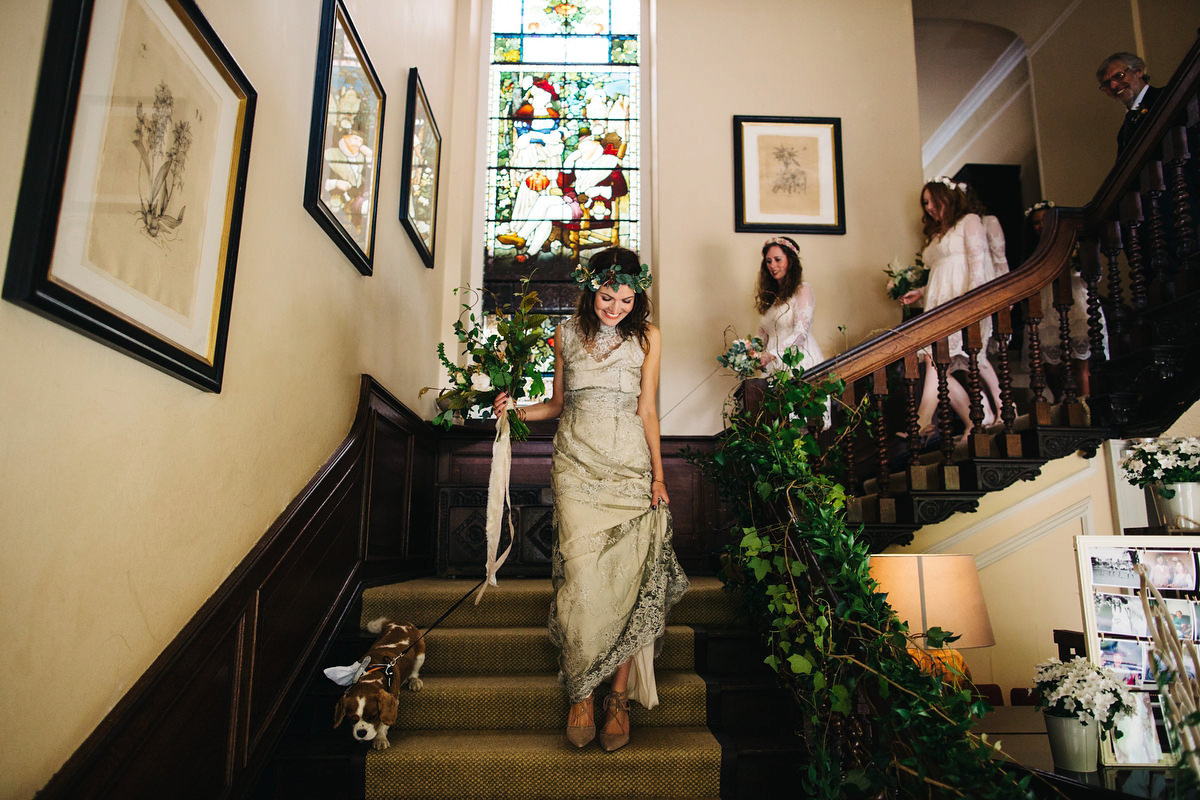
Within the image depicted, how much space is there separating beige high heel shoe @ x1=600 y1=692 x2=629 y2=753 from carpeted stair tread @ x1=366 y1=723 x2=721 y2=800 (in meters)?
0.04

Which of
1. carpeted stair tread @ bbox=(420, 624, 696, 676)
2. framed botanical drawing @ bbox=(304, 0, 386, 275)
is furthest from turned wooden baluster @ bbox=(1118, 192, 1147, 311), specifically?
framed botanical drawing @ bbox=(304, 0, 386, 275)

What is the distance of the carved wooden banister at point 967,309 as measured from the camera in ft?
11.9

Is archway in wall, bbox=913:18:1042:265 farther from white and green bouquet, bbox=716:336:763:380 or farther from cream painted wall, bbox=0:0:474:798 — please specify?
cream painted wall, bbox=0:0:474:798

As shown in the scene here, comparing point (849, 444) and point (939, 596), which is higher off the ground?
point (849, 444)

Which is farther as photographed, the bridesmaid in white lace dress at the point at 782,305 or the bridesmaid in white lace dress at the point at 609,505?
the bridesmaid in white lace dress at the point at 782,305

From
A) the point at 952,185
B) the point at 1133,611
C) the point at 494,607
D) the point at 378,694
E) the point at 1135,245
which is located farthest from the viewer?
the point at 952,185

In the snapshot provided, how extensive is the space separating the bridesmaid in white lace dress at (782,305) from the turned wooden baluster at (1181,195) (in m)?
1.82

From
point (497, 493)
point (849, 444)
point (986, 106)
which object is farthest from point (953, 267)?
point (986, 106)

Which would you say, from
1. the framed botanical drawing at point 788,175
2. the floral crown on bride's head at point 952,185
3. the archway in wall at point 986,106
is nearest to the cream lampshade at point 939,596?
the floral crown on bride's head at point 952,185

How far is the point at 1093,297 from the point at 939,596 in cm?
188

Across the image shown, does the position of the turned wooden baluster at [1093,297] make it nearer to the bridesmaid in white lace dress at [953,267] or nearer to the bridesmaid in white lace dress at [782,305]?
the bridesmaid in white lace dress at [953,267]

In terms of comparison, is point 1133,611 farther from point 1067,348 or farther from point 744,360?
point 744,360

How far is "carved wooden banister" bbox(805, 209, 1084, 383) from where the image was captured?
3621 mm

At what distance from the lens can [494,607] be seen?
3320 millimetres
